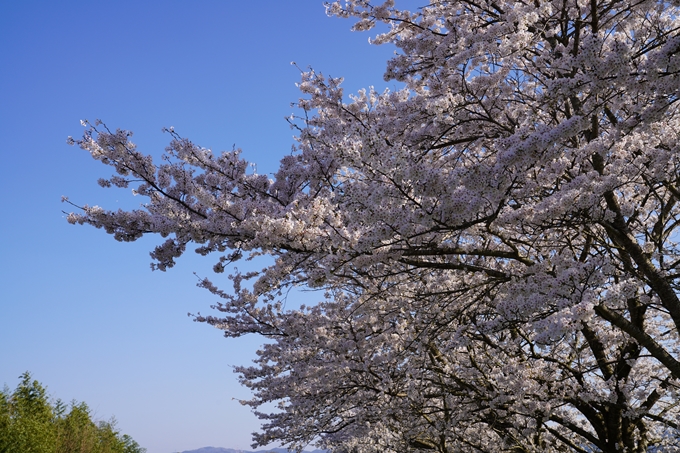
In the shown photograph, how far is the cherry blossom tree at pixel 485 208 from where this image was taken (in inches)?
154

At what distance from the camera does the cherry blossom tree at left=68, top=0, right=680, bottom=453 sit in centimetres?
392

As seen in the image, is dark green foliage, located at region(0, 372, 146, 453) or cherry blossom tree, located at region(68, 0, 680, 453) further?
dark green foliage, located at region(0, 372, 146, 453)

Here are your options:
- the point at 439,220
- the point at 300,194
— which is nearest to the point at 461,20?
the point at 300,194

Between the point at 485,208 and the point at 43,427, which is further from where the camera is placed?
the point at 43,427

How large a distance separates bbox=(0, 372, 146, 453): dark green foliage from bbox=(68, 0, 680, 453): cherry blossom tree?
1181 centimetres

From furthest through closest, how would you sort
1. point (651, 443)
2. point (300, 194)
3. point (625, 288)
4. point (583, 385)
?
point (651, 443) < point (583, 385) < point (300, 194) < point (625, 288)

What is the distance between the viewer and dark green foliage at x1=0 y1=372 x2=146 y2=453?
50.4 feet

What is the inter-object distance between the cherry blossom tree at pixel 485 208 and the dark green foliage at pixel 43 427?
11.8m

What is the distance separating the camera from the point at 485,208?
4.24 m

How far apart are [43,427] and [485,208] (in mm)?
18336

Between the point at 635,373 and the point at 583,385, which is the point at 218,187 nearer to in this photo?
the point at 583,385

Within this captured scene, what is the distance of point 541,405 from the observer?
6879mm

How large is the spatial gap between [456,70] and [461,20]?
0.90 m

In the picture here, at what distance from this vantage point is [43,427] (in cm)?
1678
